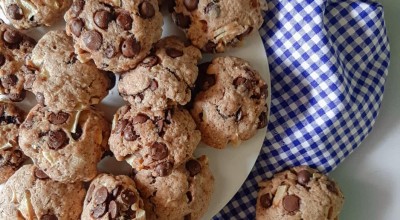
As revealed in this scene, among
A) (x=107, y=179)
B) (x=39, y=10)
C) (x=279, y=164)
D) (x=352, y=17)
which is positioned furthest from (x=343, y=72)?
(x=39, y=10)

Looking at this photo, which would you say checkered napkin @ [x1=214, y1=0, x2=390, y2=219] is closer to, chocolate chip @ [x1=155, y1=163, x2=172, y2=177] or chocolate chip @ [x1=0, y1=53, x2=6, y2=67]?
chocolate chip @ [x1=155, y1=163, x2=172, y2=177]

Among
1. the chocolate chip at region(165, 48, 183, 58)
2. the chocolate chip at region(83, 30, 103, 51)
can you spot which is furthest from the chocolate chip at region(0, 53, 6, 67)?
the chocolate chip at region(165, 48, 183, 58)

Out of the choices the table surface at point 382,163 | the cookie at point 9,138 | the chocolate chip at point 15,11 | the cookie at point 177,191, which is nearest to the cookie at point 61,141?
the cookie at point 9,138

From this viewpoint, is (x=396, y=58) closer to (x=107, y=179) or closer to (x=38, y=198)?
(x=107, y=179)

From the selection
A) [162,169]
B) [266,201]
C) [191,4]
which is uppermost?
[191,4]

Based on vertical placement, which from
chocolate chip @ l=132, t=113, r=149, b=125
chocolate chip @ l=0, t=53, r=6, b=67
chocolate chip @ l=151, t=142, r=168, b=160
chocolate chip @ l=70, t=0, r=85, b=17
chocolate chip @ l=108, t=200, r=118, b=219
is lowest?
chocolate chip @ l=108, t=200, r=118, b=219

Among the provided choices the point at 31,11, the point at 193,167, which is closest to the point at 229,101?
the point at 193,167

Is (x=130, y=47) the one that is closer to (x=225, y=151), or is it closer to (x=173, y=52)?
(x=173, y=52)
